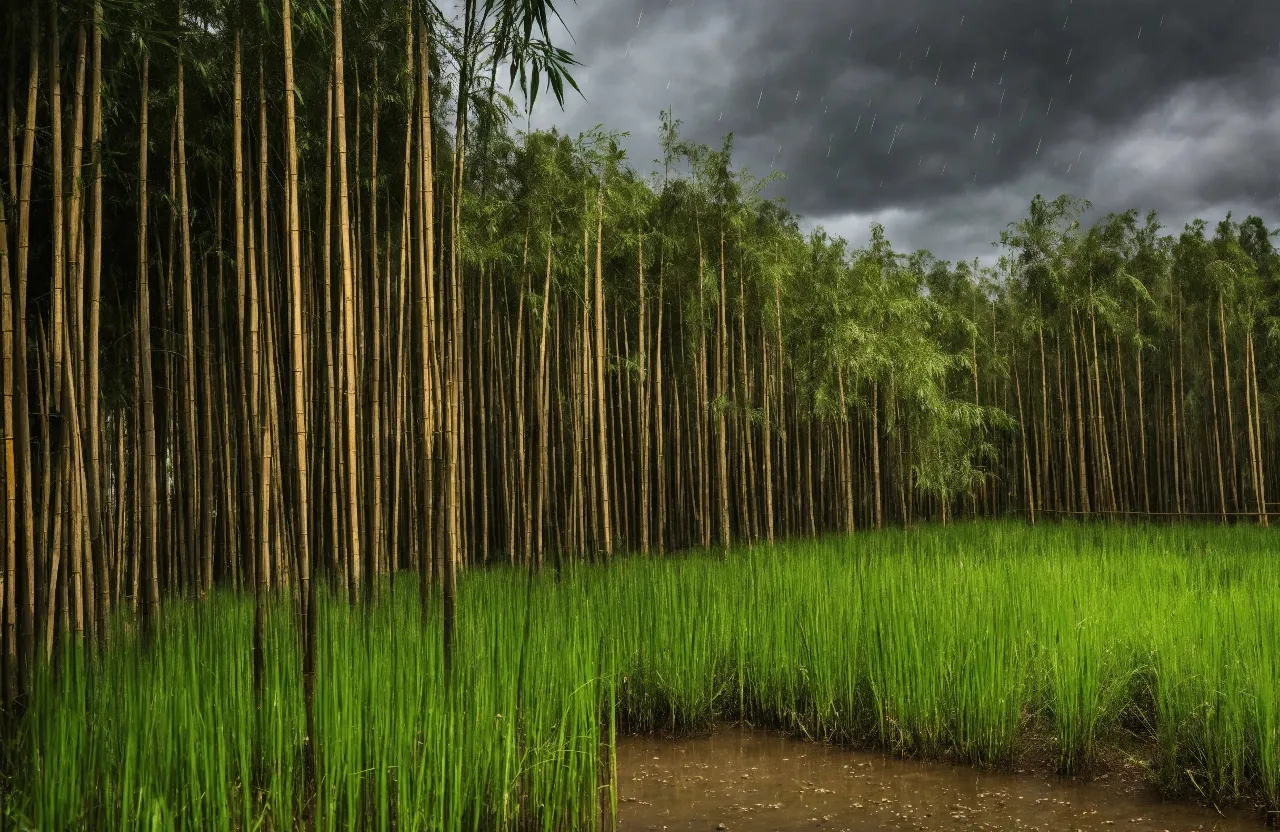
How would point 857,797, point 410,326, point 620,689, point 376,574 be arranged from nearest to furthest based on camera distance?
point 857,797 → point 620,689 → point 376,574 → point 410,326

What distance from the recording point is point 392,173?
272 inches

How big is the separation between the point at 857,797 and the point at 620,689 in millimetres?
1420

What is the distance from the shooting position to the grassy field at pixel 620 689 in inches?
93.5

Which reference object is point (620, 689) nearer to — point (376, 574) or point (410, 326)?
point (376, 574)

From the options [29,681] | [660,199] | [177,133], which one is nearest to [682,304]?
[660,199]

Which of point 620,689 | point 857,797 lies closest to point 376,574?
point 620,689

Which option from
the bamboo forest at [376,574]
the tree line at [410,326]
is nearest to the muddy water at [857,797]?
the bamboo forest at [376,574]

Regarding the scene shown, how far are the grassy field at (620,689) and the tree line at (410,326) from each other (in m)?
0.35

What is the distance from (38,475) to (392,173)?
3.36 metres

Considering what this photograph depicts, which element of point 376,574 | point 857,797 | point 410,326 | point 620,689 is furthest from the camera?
point 410,326

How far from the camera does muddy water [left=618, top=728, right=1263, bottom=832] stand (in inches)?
128

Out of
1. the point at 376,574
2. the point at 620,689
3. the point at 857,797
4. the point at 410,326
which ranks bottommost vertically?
the point at 857,797

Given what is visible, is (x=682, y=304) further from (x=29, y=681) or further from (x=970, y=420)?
(x=29, y=681)

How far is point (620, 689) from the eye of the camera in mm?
4535
